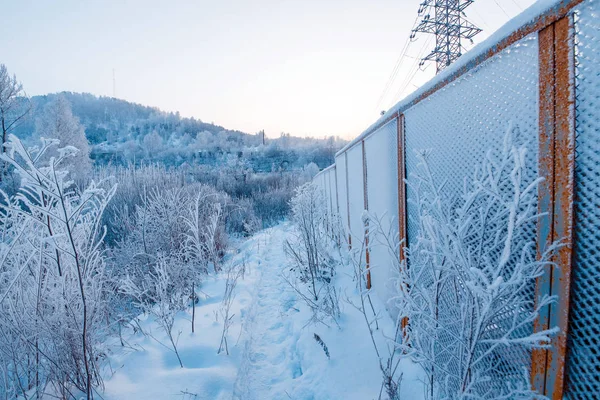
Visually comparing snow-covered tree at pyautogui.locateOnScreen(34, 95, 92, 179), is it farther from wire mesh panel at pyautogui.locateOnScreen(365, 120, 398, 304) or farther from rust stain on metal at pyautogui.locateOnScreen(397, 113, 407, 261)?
rust stain on metal at pyautogui.locateOnScreen(397, 113, 407, 261)

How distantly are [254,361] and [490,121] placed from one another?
127 inches

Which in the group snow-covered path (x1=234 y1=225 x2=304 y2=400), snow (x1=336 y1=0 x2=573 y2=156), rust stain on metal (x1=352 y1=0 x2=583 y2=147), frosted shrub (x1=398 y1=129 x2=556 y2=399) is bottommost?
snow-covered path (x1=234 y1=225 x2=304 y2=400)

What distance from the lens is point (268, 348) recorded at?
355cm

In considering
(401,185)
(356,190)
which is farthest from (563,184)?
(356,190)

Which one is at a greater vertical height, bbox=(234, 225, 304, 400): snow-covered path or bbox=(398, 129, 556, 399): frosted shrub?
bbox=(398, 129, 556, 399): frosted shrub

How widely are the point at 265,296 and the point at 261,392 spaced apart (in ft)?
8.00

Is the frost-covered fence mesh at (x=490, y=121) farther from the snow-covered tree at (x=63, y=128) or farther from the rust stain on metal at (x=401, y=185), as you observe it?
the snow-covered tree at (x=63, y=128)

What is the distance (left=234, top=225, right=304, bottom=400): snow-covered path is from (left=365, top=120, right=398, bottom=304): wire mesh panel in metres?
1.34

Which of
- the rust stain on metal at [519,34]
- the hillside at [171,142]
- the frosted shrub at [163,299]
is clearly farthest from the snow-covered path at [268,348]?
the hillside at [171,142]

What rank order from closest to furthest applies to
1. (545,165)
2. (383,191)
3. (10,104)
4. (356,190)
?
(545,165) → (383,191) → (356,190) → (10,104)

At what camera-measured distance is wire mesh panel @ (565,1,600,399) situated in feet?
3.42

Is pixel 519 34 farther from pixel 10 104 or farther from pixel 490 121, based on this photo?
pixel 10 104

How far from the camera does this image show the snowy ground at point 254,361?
2.55 meters

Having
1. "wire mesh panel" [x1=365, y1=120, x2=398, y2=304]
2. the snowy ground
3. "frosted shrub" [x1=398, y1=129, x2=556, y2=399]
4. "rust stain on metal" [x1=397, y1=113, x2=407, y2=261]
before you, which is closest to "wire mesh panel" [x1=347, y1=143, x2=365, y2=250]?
"wire mesh panel" [x1=365, y1=120, x2=398, y2=304]
